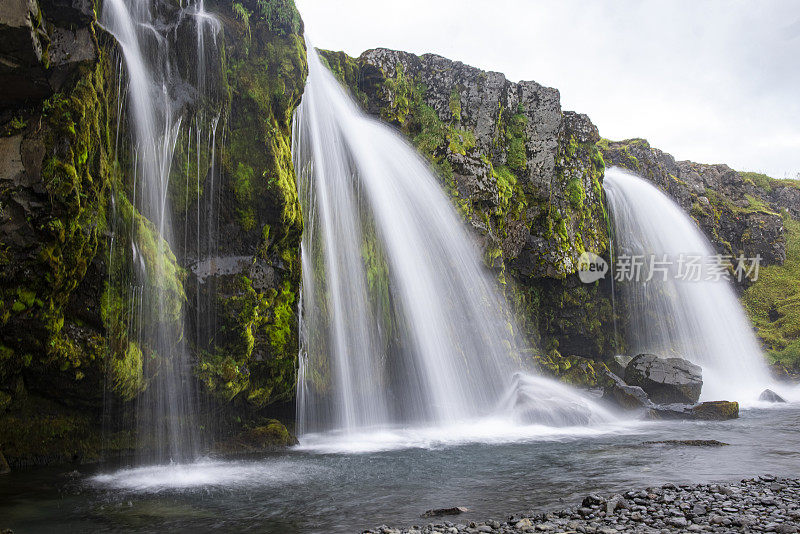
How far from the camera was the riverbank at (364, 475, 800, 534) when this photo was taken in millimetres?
5711

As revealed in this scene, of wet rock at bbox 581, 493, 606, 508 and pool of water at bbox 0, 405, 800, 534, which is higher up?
wet rock at bbox 581, 493, 606, 508

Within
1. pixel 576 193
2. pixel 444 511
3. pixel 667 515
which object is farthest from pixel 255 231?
pixel 576 193

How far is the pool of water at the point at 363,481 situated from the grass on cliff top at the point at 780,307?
19.7m

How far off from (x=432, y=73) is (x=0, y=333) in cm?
1869

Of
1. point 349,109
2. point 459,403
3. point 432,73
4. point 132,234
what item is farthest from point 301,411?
point 432,73

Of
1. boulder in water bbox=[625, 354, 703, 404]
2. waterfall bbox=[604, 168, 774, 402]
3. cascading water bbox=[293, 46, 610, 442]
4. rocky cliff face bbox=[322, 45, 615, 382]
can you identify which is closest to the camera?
cascading water bbox=[293, 46, 610, 442]

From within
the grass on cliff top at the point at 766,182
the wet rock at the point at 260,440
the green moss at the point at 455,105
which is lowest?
the wet rock at the point at 260,440

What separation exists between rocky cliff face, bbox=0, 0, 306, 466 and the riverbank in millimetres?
6334

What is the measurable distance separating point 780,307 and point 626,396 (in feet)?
70.7

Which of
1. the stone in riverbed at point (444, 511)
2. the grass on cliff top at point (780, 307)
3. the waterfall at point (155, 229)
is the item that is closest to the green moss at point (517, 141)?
the waterfall at point (155, 229)

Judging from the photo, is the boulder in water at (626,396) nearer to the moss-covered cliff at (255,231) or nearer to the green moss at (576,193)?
the green moss at (576,193)

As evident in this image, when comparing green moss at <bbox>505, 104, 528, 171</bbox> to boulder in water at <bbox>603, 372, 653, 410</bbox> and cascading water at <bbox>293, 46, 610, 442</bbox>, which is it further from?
boulder in water at <bbox>603, 372, 653, 410</bbox>

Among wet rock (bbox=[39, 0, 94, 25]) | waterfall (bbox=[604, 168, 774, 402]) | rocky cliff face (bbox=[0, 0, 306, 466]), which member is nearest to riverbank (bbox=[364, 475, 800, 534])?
rocky cliff face (bbox=[0, 0, 306, 466])

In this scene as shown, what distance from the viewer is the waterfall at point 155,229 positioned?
10023 millimetres
